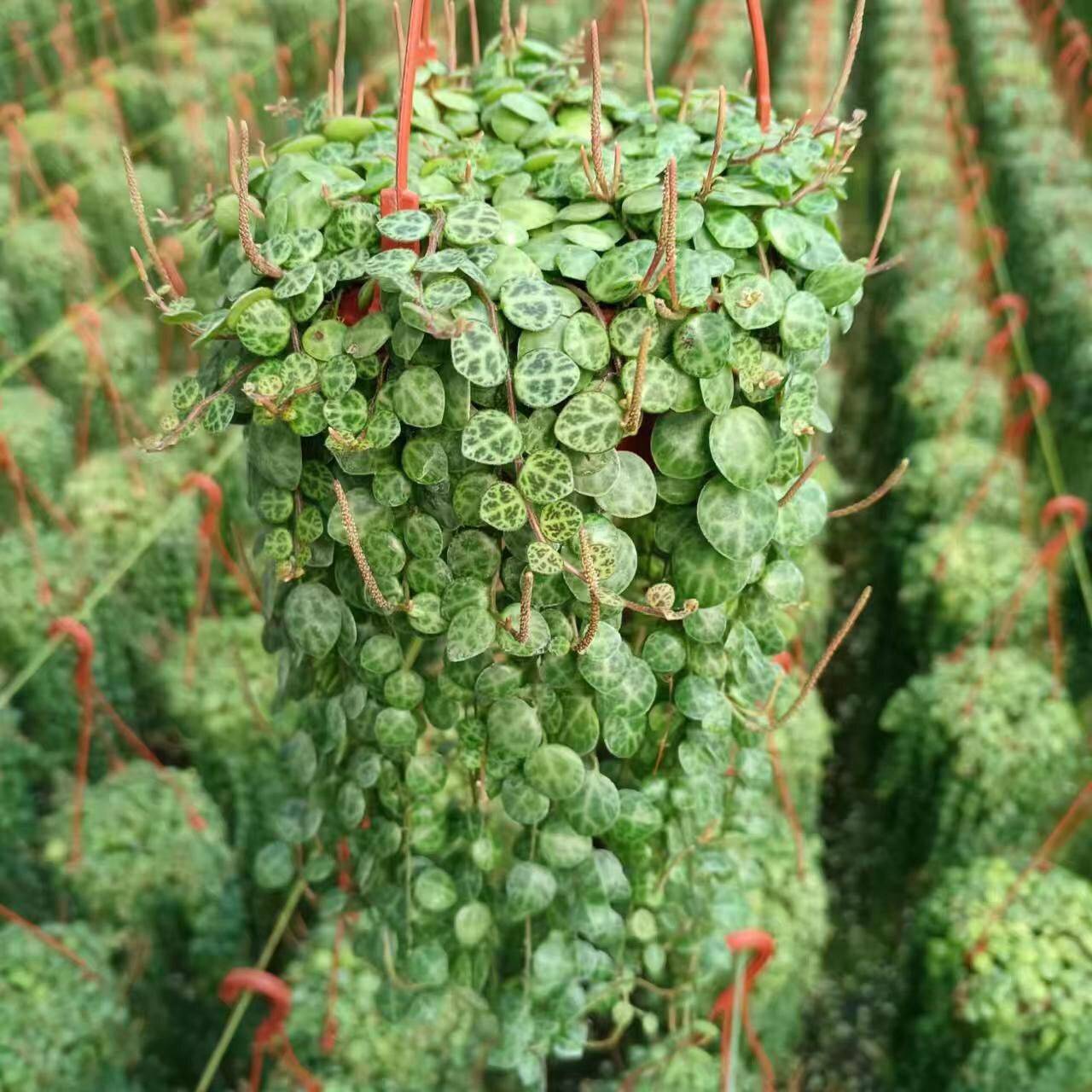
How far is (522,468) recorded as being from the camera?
78cm

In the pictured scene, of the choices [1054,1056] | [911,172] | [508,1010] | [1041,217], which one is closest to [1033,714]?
[1054,1056]

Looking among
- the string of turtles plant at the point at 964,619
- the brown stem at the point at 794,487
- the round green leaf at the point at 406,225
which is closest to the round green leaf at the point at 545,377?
the round green leaf at the point at 406,225

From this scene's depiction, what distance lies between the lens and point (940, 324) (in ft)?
9.00

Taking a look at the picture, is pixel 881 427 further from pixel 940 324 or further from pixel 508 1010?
pixel 508 1010

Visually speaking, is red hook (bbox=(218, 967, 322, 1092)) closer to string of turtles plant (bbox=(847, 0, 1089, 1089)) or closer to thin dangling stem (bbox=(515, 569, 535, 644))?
thin dangling stem (bbox=(515, 569, 535, 644))

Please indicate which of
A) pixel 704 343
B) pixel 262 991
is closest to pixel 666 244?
pixel 704 343

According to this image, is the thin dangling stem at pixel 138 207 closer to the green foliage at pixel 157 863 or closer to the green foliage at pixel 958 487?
the green foliage at pixel 157 863

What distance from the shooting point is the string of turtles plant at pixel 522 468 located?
762 millimetres

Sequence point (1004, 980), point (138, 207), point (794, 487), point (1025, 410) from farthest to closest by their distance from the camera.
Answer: point (1025, 410)
point (1004, 980)
point (794, 487)
point (138, 207)

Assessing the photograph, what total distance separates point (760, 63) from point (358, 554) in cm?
52

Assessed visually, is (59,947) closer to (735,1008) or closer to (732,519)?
(735,1008)

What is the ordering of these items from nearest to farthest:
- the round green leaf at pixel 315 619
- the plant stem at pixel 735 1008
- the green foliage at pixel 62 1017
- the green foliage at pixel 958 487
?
1. the round green leaf at pixel 315 619
2. the plant stem at pixel 735 1008
3. the green foliage at pixel 62 1017
4. the green foliage at pixel 958 487

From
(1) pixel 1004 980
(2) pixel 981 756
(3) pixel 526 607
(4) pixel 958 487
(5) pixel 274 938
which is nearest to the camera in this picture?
(3) pixel 526 607

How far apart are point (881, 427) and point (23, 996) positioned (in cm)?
249
